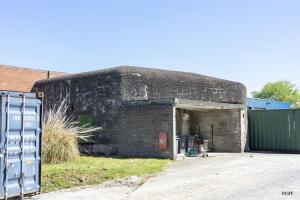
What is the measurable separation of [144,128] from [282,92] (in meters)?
55.3

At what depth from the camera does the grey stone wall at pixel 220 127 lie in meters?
20.4

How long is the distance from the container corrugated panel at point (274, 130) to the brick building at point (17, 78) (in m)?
13.8

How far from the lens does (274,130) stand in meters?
20.9

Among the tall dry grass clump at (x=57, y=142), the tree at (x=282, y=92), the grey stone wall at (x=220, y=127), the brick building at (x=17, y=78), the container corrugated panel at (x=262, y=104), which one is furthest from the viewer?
the tree at (x=282, y=92)

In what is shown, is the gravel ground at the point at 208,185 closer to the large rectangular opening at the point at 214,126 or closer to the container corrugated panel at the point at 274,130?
the large rectangular opening at the point at 214,126

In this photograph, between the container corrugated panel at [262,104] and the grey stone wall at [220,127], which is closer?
the grey stone wall at [220,127]

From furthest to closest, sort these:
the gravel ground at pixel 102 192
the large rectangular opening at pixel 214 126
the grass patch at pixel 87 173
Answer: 1. the large rectangular opening at pixel 214 126
2. the grass patch at pixel 87 173
3. the gravel ground at pixel 102 192

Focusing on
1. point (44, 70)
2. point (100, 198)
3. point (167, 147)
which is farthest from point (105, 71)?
point (100, 198)

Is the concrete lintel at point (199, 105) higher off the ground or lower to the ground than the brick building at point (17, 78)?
lower

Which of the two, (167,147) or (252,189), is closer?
(252,189)

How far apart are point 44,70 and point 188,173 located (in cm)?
1701

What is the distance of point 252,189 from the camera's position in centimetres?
946

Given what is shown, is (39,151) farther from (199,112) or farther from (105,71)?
(199,112)

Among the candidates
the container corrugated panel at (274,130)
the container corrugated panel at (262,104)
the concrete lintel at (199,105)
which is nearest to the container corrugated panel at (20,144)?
the concrete lintel at (199,105)
